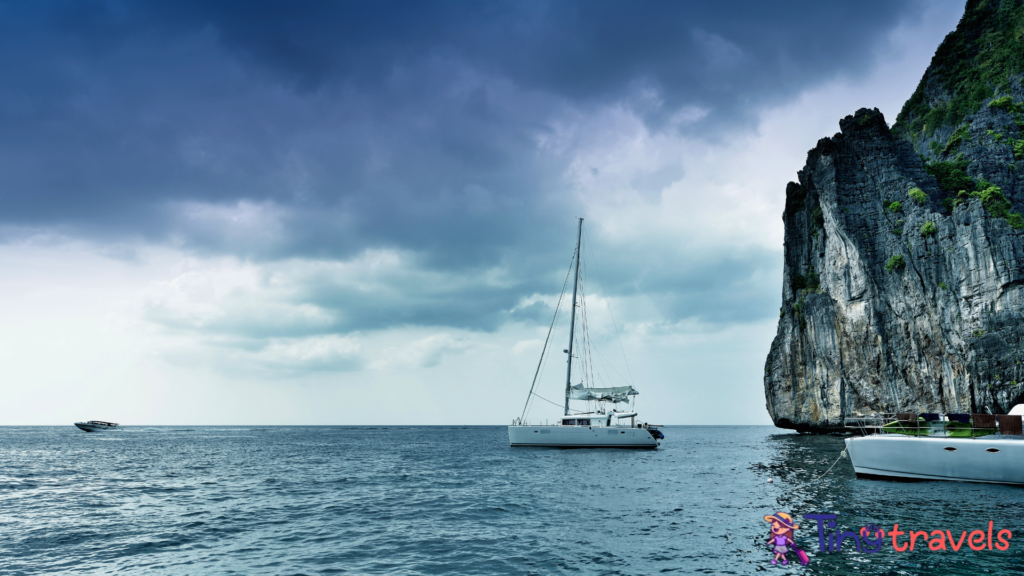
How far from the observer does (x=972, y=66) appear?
66312mm

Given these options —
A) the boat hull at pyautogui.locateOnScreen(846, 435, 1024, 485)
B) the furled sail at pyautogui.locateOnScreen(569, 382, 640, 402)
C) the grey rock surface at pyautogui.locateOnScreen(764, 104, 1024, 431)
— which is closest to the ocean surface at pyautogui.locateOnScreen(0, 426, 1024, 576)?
the boat hull at pyautogui.locateOnScreen(846, 435, 1024, 485)

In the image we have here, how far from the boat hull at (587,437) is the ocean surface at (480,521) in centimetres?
1179

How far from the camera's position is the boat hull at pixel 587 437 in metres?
44.8

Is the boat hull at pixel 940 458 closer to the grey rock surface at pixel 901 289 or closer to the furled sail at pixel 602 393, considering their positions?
the furled sail at pixel 602 393

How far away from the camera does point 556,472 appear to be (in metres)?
31.3

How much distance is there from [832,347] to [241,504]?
66011 millimetres

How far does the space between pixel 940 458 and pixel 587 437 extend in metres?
25.3

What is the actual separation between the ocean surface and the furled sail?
15.5 meters

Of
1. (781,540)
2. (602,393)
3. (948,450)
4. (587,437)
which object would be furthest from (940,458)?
(602,393)

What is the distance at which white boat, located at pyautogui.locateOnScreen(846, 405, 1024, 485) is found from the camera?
22.5 m

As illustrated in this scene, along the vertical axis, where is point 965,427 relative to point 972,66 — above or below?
below

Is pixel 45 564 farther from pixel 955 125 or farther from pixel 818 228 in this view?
pixel 955 125

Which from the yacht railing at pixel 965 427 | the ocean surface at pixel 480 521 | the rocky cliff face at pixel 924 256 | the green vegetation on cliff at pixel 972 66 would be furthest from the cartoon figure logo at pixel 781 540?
the green vegetation on cliff at pixel 972 66

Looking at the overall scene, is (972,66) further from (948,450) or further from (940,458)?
(940,458)
